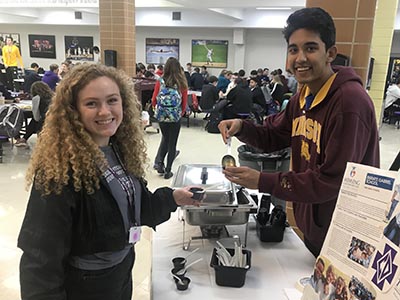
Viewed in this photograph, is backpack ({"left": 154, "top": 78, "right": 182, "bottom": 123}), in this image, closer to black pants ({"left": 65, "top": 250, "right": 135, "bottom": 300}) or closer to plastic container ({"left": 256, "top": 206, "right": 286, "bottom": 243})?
plastic container ({"left": 256, "top": 206, "right": 286, "bottom": 243})

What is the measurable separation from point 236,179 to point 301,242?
27.3 inches

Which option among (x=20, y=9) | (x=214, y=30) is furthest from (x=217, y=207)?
(x=20, y=9)

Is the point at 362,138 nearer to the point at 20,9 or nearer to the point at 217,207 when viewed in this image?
the point at 217,207

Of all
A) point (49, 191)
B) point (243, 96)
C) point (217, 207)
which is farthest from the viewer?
point (243, 96)

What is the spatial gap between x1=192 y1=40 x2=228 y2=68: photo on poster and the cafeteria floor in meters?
4.41

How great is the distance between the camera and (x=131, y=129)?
1321 millimetres

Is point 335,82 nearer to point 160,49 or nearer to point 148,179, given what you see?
point 148,179

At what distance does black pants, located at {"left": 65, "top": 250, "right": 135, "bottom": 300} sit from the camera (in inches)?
41.3

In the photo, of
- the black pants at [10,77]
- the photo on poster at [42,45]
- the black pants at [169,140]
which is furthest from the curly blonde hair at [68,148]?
the photo on poster at [42,45]

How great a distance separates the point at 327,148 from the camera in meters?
1.14

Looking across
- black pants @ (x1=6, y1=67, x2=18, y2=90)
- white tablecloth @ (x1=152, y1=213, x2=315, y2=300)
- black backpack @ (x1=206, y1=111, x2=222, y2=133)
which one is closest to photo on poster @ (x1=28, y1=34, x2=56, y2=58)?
black pants @ (x1=6, y1=67, x2=18, y2=90)

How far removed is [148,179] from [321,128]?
3330 mm

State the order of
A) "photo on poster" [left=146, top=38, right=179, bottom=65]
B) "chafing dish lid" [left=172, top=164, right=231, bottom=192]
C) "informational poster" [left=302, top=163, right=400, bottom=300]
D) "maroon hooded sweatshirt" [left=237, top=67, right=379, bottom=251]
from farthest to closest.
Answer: "photo on poster" [left=146, top=38, right=179, bottom=65] < "chafing dish lid" [left=172, top=164, right=231, bottom=192] < "maroon hooded sweatshirt" [left=237, top=67, right=379, bottom=251] < "informational poster" [left=302, top=163, right=400, bottom=300]

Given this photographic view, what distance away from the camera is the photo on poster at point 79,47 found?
45.3 ft
